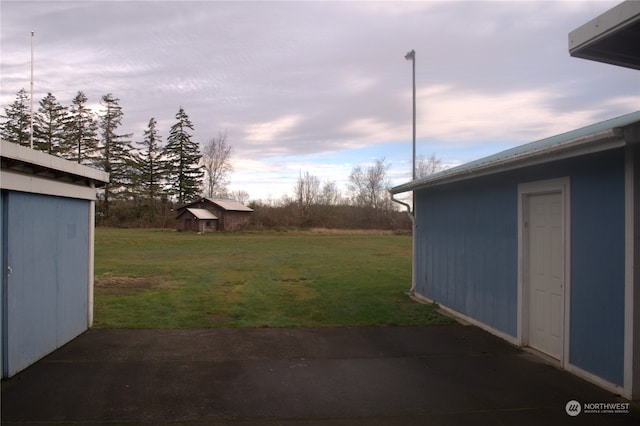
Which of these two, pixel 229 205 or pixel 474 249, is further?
pixel 229 205

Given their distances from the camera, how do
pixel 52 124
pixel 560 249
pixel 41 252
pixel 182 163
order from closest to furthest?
pixel 41 252, pixel 560 249, pixel 52 124, pixel 182 163

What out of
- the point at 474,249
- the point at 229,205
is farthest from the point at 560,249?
the point at 229,205

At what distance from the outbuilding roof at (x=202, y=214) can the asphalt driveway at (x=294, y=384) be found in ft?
140

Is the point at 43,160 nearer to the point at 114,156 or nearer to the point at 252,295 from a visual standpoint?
the point at 252,295

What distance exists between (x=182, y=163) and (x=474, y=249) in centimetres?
6041

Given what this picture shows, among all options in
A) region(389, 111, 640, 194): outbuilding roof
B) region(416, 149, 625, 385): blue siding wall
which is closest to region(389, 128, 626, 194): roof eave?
region(389, 111, 640, 194): outbuilding roof

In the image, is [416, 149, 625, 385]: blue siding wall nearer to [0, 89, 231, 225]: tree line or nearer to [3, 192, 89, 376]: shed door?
[3, 192, 89, 376]: shed door

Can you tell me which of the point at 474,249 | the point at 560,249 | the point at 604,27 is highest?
the point at 604,27

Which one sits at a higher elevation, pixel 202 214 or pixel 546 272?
pixel 202 214

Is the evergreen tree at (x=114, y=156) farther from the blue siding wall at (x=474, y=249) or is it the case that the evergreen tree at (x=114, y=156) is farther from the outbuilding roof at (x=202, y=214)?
the blue siding wall at (x=474, y=249)

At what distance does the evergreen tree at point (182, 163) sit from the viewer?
62750 mm

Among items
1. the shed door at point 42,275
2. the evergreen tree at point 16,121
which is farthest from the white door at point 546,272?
the evergreen tree at point 16,121

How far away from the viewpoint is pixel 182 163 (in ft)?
207

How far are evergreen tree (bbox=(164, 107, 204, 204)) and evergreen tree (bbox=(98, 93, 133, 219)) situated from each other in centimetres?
641
